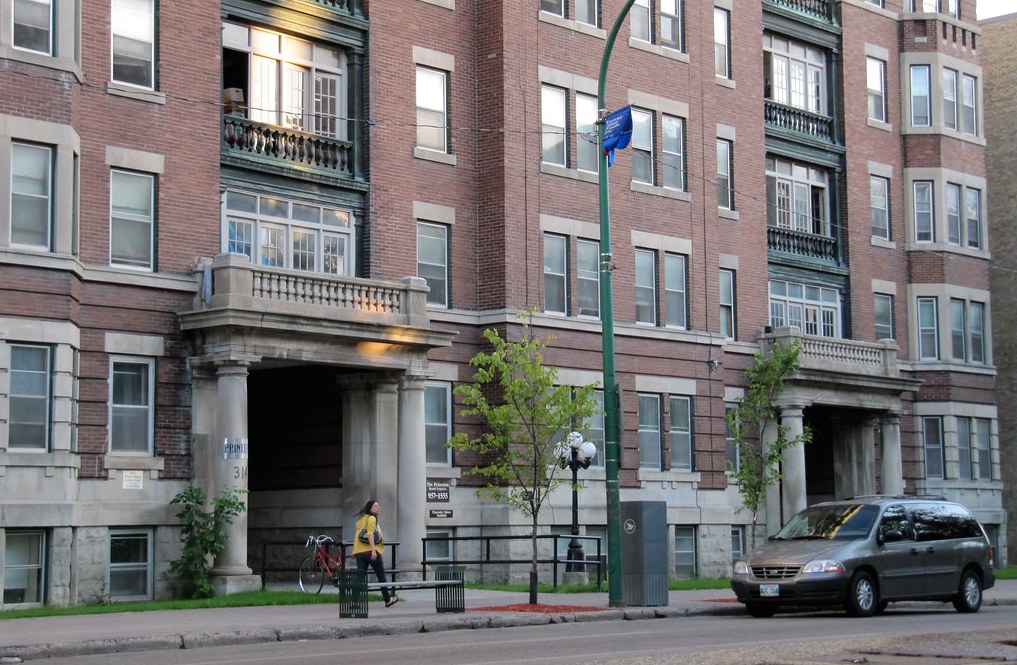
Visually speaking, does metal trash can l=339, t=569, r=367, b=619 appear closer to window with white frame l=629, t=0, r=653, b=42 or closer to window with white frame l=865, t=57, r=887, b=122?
window with white frame l=629, t=0, r=653, b=42

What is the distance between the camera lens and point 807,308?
44.3 meters

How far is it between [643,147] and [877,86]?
1146 centimetres

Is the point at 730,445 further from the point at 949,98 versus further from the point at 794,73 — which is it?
the point at 949,98

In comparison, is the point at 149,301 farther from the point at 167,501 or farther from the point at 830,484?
the point at 830,484

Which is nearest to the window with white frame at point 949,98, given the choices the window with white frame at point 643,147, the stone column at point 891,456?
the stone column at point 891,456

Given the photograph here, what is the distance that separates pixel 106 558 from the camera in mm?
28109

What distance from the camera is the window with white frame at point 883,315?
151ft

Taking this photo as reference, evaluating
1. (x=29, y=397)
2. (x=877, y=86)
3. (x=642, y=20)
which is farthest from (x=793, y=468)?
(x=29, y=397)

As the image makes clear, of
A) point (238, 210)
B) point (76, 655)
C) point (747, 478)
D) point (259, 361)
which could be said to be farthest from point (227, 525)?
point (747, 478)

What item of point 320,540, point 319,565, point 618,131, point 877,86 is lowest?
point 319,565

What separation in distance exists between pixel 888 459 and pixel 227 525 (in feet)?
69.5

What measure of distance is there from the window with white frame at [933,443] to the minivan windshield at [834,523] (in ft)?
67.9

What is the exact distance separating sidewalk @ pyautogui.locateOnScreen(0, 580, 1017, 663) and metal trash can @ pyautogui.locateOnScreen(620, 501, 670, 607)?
453mm

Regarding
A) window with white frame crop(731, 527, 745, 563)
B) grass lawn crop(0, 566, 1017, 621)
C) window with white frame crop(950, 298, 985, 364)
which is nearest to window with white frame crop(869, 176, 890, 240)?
window with white frame crop(950, 298, 985, 364)
